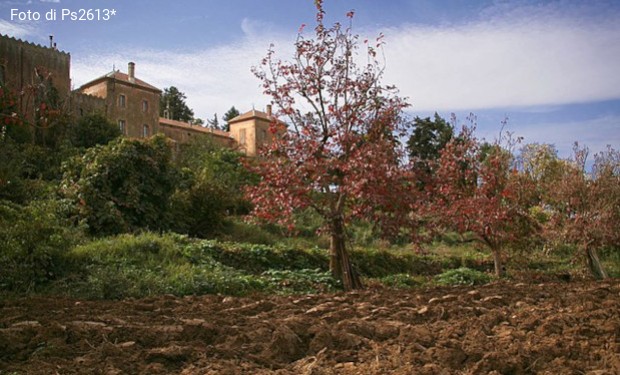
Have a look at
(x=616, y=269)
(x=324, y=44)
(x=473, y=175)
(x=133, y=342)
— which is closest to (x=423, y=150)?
(x=616, y=269)

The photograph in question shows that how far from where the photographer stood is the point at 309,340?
3600 mm

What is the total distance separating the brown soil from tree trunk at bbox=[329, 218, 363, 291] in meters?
2.85

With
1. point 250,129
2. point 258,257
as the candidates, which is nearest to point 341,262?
point 258,257

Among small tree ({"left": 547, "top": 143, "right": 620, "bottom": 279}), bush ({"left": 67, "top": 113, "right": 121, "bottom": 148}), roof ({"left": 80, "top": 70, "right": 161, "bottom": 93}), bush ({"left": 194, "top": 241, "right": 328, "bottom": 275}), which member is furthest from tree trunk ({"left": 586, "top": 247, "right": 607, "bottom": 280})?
roof ({"left": 80, "top": 70, "right": 161, "bottom": 93})

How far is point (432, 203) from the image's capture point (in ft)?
31.0

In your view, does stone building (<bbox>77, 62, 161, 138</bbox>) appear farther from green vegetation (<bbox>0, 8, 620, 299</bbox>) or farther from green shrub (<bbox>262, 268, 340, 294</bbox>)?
green shrub (<bbox>262, 268, 340, 294</bbox>)

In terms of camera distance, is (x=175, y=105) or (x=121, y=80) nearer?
(x=121, y=80)

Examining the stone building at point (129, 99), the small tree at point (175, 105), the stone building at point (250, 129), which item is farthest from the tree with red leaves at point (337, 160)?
the small tree at point (175, 105)

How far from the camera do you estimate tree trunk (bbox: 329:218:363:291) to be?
307 inches

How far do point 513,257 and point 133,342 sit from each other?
11.2m

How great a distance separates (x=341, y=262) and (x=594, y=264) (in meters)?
6.39

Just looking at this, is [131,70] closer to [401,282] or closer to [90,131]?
[90,131]

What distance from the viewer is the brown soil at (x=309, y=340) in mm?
3004

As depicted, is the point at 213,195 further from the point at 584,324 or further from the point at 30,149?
the point at 584,324
